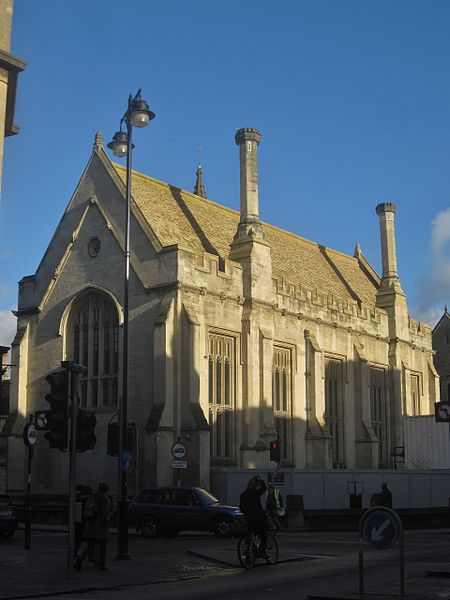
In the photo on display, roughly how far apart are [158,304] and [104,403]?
5.32 metres

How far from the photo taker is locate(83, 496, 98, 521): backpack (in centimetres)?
1727

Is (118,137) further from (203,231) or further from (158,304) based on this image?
(203,231)

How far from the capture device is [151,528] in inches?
1055

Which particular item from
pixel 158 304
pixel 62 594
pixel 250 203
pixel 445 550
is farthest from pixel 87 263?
pixel 62 594

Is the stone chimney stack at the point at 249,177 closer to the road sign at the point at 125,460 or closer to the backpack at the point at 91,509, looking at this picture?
the road sign at the point at 125,460

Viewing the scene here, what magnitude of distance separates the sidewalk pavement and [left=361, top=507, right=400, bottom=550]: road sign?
211 inches

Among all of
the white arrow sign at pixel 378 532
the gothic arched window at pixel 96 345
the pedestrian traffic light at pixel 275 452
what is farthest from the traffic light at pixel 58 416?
the gothic arched window at pixel 96 345

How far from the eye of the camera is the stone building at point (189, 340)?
3647 cm

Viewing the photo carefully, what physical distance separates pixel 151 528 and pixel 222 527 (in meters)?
2.18

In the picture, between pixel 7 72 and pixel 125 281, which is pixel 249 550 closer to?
pixel 125 281

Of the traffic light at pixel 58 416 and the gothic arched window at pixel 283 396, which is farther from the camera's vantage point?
the gothic arched window at pixel 283 396

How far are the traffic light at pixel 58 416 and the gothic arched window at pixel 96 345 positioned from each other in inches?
888

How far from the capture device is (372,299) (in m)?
56.6

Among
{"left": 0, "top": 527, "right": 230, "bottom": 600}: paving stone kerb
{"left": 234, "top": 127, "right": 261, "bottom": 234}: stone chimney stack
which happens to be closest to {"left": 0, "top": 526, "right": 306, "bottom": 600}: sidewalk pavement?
{"left": 0, "top": 527, "right": 230, "bottom": 600}: paving stone kerb
